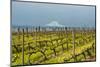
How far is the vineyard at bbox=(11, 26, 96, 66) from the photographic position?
8.71 ft

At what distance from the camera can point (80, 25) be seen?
9.64 feet

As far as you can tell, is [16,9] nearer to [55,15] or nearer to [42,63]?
[55,15]

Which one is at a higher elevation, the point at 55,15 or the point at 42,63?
the point at 55,15

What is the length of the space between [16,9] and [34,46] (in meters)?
0.48

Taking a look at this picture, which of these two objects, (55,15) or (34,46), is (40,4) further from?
(34,46)

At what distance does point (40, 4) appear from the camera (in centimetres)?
275

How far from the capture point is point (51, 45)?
9.18 ft

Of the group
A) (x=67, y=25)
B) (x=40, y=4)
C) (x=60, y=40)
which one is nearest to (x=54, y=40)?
(x=60, y=40)

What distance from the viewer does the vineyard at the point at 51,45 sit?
2.66m
